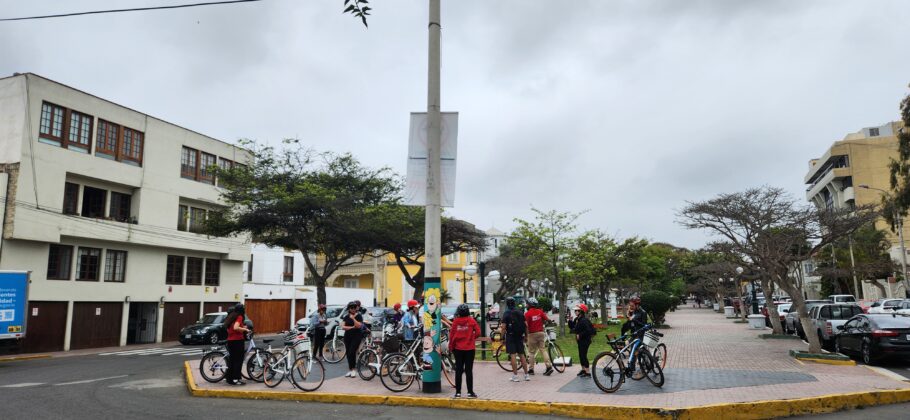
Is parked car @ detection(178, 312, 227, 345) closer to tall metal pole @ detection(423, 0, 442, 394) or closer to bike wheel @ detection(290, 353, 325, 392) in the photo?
bike wheel @ detection(290, 353, 325, 392)

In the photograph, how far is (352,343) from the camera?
43.1ft

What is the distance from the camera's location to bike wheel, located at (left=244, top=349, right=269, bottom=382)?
12.3m

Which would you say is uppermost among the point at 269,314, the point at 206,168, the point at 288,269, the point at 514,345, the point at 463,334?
the point at 206,168

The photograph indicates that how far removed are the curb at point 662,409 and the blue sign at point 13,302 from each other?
15.1m

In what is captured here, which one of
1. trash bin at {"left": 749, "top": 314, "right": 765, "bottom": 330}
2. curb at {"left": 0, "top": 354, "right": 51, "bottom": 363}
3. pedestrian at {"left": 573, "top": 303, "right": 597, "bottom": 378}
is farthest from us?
trash bin at {"left": 749, "top": 314, "right": 765, "bottom": 330}

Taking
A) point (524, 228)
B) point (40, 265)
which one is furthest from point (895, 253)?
point (40, 265)

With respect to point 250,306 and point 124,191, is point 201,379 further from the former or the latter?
point 250,306

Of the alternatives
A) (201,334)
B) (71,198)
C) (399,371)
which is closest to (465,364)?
(399,371)

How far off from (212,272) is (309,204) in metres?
14.1

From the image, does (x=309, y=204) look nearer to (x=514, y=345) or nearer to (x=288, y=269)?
(x=514, y=345)

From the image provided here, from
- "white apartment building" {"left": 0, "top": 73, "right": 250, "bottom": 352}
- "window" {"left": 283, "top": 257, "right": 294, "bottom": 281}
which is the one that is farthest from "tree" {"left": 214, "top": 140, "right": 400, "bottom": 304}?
"window" {"left": 283, "top": 257, "right": 294, "bottom": 281}

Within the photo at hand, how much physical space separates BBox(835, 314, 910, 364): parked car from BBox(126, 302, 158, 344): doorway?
101ft

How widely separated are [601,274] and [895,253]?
103ft

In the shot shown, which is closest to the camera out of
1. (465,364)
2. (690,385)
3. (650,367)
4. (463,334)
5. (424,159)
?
(463,334)
